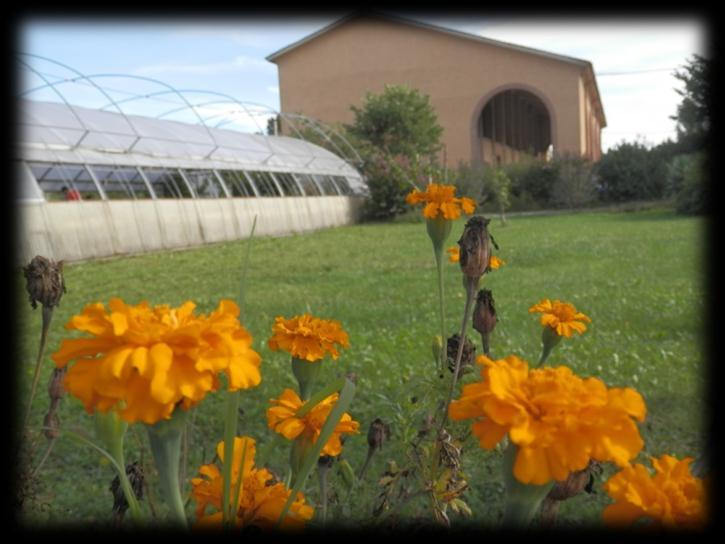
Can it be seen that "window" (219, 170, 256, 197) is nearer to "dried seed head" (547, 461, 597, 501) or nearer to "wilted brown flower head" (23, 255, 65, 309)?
"wilted brown flower head" (23, 255, 65, 309)

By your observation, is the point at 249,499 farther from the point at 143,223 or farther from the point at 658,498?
the point at 143,223

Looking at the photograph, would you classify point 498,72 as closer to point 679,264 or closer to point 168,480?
point 679,264

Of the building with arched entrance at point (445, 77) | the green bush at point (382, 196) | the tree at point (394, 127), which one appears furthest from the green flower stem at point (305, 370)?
the building with arched entrance at point (445, 77)

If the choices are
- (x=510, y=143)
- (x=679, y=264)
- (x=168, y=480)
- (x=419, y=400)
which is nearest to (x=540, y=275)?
(x=679, y=264)

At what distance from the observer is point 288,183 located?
20.4m

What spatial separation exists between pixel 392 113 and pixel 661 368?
2319 cm

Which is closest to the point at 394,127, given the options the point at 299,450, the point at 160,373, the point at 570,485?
the point at 299,450

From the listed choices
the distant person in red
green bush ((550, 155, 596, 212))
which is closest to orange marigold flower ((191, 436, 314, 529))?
the distant person in red

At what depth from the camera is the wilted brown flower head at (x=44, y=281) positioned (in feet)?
4.17

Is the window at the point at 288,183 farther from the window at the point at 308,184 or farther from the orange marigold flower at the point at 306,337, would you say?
the orange marigold flower at the point at 306,337

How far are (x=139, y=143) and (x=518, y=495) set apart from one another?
1548 cm

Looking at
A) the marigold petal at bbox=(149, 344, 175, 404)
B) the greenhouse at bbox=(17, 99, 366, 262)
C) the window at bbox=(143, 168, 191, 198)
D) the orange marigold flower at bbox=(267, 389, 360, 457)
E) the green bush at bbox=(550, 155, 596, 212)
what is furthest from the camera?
the green bush at bbox=(550, 155, 596, 212)

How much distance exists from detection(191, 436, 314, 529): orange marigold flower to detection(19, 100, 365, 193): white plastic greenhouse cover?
11627 millimetres

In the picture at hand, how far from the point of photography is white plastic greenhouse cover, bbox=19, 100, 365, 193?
12.9 meters
